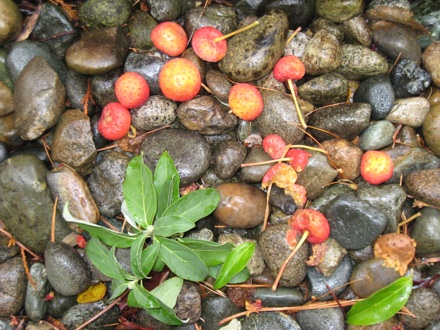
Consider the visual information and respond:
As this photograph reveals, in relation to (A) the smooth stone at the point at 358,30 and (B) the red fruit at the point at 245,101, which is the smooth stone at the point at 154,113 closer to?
(B) the red fruit at the point at 245,101

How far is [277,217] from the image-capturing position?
4105 millimetres

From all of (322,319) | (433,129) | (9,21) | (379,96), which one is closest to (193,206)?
(322,319)

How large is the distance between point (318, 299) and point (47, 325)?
2.47 m

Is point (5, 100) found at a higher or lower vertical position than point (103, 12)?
lower

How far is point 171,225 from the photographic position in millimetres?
3490

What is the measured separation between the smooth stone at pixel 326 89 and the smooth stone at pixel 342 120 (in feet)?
0.29

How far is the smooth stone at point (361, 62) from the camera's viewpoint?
413 centimetres

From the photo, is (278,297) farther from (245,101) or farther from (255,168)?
(245,101)

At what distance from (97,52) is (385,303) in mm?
3433

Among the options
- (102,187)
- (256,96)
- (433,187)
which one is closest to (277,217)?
(256,96)

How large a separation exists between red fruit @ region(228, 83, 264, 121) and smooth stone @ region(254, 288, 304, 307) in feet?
5.45

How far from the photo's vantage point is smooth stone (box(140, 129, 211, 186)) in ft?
13.3

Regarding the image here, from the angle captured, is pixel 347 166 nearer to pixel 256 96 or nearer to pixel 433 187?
pixel 433 187

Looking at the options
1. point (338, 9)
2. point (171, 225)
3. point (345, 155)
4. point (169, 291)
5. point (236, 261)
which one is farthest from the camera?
point (338, 9)
